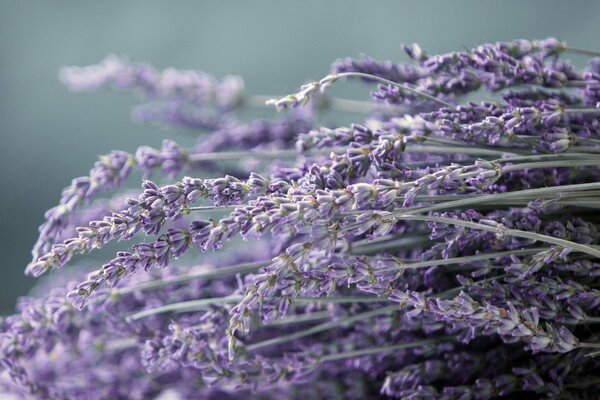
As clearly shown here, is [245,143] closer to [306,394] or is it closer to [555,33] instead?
[306,394]

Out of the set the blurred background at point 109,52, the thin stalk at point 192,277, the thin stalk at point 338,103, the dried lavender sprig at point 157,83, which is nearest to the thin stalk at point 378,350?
the thin stalk at point 192,277

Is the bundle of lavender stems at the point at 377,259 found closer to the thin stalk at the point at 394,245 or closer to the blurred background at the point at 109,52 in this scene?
the thin stalk at the point at 394,245

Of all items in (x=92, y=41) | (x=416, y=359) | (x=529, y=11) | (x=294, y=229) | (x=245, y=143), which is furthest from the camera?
(x=92, y=41)

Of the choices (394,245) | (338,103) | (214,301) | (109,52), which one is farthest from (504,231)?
(109,52)

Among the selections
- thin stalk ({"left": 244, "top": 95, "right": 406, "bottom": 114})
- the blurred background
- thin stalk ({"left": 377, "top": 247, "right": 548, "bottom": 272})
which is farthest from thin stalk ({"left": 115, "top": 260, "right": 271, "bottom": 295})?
the blurred background

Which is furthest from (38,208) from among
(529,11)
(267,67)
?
(529,11)

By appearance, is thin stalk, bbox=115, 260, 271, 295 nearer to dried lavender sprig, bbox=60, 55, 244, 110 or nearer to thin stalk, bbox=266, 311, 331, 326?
thin stalk, bbox=266, 311, 331, 326
